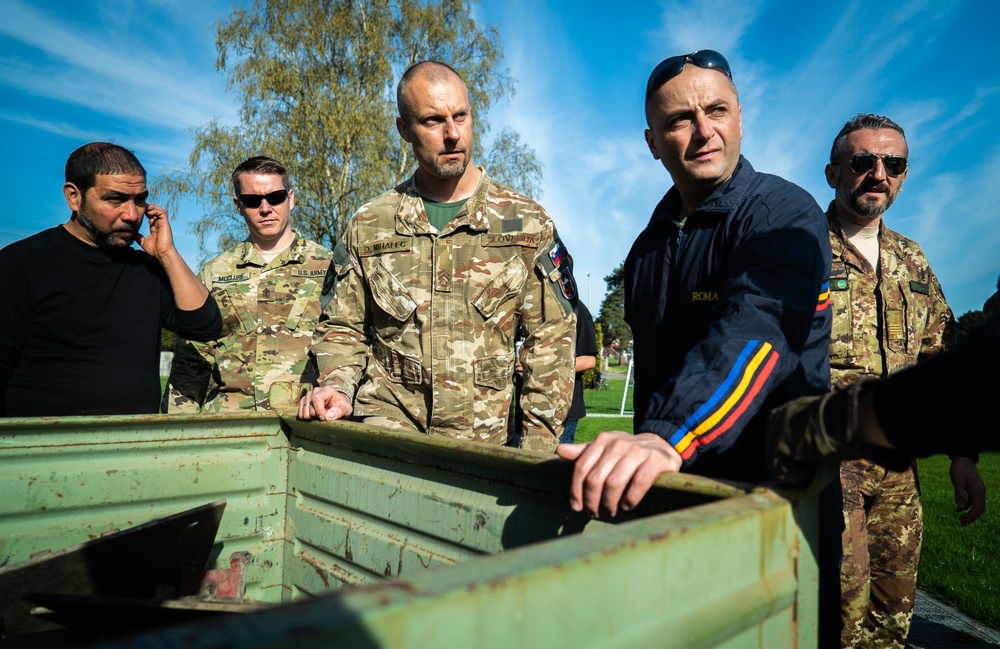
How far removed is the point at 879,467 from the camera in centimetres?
298

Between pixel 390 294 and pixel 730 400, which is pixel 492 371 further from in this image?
pixel 730 400

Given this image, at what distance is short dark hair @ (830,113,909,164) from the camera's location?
3.16 meters

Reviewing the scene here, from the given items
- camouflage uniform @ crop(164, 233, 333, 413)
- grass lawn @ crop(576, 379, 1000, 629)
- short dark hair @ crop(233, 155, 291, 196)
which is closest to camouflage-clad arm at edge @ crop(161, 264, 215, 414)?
camouflage uniform @ crop(164, 233, 333, 413)

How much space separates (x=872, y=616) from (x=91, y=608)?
3.05 metres

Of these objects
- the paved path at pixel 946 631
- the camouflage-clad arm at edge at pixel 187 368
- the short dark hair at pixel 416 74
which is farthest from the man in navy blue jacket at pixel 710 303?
the camouflage-clad arm at edge at pixel 187 368

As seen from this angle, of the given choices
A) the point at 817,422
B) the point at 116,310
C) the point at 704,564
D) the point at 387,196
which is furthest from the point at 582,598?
the point at 116,310

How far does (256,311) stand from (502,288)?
69.2 inches

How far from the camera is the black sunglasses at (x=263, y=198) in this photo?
3832 mm

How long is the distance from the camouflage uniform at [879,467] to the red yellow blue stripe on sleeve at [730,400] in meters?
1.82

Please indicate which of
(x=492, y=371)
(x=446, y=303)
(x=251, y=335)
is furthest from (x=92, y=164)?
(x=492, y=371)

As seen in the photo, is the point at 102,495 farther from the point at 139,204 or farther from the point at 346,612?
the point at 346,612

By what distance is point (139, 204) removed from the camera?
292cm

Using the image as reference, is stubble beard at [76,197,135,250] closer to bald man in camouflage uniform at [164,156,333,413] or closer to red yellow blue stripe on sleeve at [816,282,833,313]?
bald man in camouflage uniform at [164,156,333,413]

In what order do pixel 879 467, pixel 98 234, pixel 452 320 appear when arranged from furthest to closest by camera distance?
1. pixel 879 467
2. pixel 98 234
3. pixel 452 320
